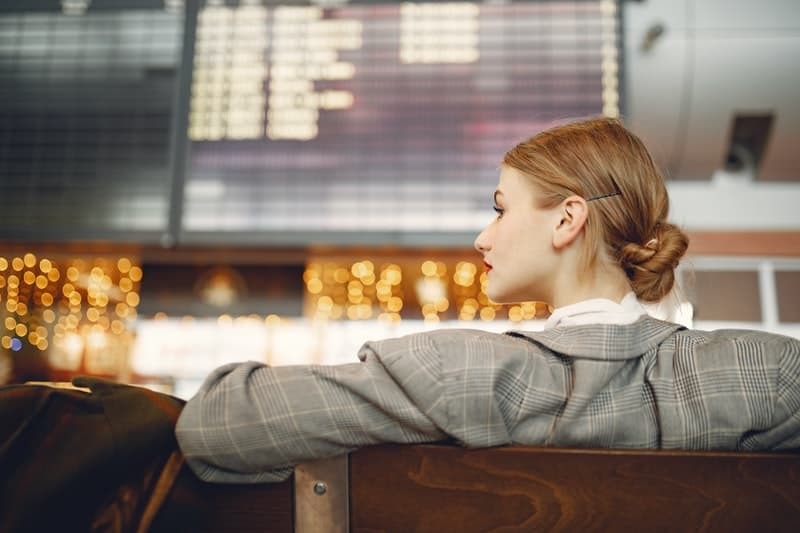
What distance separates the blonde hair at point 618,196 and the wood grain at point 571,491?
29cm

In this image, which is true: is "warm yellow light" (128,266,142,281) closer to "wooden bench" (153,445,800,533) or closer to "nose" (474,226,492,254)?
"nose" (474,226,492,254)

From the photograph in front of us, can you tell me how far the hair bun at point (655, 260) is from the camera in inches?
27.5

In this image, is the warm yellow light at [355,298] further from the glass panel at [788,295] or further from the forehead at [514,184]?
the forehead at [514,184]

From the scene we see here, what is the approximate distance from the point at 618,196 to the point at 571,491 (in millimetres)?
353

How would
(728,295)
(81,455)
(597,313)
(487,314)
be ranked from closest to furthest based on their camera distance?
(81,455), (597,313), (728,295), (487,314)

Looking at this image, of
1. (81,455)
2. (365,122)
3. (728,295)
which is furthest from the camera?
(728,295)

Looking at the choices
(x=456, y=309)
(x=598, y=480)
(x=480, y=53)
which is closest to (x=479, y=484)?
(x=598, y=480)

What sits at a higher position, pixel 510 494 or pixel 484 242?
pixel 484 242

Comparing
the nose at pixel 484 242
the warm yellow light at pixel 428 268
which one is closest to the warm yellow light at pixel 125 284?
the warm yellow light at pixel 428 268

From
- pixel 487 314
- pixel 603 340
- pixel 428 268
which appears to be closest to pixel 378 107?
pixel 428 268

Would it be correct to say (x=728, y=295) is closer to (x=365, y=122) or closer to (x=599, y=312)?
(x=365, y=122)

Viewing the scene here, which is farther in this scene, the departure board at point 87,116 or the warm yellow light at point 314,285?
the warm yellow light at point 314,285

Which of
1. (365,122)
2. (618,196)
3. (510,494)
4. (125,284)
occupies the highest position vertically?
(365,122)

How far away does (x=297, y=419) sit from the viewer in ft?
1.60
